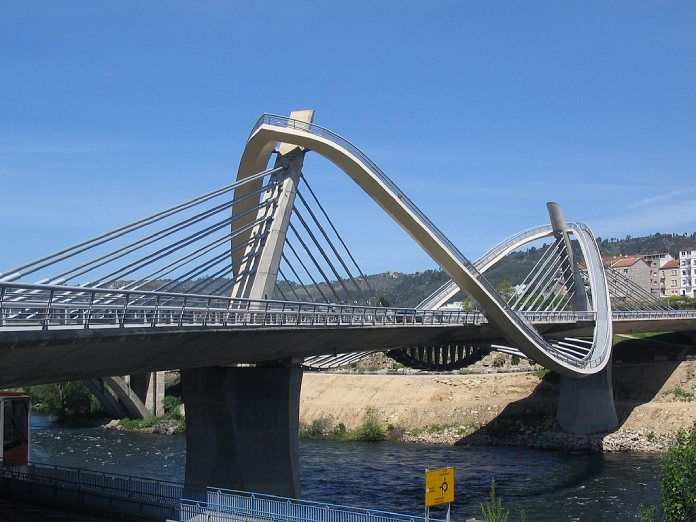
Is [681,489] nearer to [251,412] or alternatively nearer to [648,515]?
[648,515]

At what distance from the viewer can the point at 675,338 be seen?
7750 centimetres

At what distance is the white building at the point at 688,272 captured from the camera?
150m

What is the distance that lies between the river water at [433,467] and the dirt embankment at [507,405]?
8.58ft

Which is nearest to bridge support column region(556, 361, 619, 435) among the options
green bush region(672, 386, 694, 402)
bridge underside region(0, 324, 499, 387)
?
green bush region(672, 386, 694, 402)

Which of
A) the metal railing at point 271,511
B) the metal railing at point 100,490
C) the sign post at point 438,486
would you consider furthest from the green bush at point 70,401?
the sign post at point 438,486

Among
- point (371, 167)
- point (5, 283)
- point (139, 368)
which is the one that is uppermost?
point (371, 167)

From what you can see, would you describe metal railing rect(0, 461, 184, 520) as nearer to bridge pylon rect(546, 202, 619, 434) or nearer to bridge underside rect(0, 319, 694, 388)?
bridge underside rect(0, 319, 694, 388)

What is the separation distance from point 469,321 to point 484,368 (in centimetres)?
3468

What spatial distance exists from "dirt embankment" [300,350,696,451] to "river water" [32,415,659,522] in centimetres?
261

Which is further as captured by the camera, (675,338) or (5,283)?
(675,338)

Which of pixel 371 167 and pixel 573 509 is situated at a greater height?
pixel 371 167

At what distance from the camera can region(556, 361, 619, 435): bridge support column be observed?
60562 mm

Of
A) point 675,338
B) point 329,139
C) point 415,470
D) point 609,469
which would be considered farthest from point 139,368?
point 675,338

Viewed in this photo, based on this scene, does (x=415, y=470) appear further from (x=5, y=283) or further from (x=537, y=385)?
(x=5, y=283)
